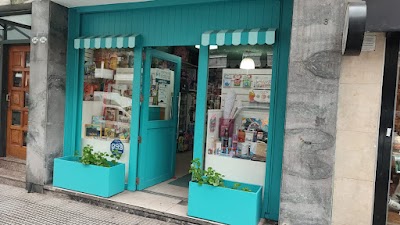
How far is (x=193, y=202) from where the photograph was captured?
3.47 meters

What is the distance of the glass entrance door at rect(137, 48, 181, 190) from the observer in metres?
4.34

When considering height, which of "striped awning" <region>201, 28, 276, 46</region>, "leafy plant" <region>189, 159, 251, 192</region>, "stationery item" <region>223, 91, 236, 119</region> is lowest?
"leafy plant" <region>189, 159, 251, 192</region>

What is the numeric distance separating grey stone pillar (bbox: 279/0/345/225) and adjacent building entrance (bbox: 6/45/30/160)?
4534mm

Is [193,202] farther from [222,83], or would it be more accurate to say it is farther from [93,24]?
[93,24]

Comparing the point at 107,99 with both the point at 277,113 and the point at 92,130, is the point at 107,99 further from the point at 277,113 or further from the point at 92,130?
the point at 277,113

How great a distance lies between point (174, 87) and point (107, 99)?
1114 mm

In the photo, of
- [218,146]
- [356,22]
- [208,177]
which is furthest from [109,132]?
[356,22]

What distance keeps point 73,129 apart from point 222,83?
2.45 meters

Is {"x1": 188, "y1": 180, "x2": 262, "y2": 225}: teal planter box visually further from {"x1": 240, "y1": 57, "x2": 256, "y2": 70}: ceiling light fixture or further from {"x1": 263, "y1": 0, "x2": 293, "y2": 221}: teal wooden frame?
{"x1": 240, "y1": 57, "x2": 256, "y2": 70}: ceiling light fixture

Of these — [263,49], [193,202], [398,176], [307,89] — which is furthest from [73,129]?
[398,176]

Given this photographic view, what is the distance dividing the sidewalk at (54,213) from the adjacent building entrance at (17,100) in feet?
4.53

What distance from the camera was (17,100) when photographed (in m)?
5.35

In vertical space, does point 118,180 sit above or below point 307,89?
below

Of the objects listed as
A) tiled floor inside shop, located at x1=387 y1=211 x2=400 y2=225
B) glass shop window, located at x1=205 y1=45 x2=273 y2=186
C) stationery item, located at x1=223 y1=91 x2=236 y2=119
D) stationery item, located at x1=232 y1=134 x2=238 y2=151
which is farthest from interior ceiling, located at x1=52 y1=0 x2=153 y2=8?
tiled floor inside shop, located at x1=387 y1=211 x2=400 y2=225
